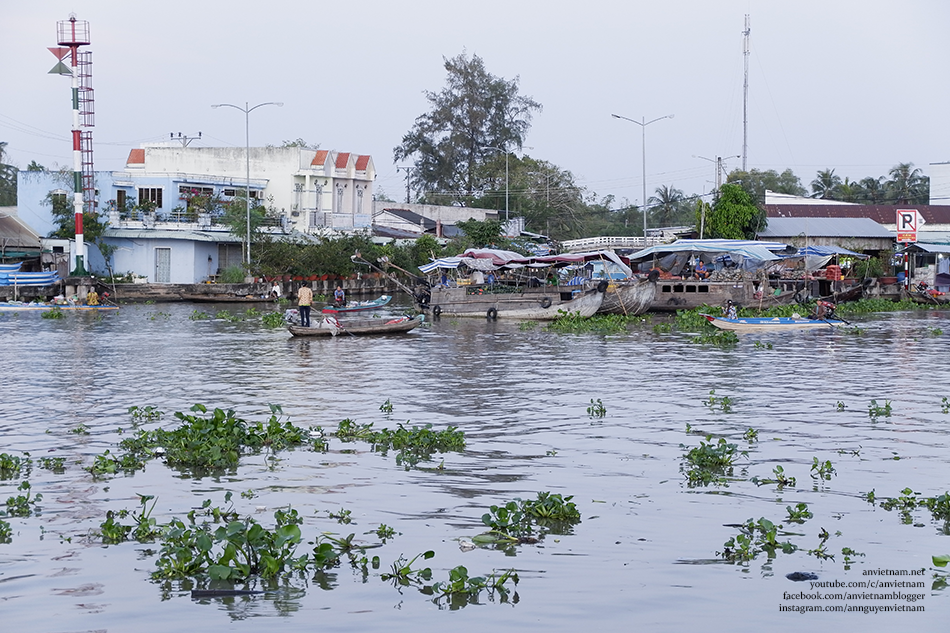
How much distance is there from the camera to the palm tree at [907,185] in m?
83.2

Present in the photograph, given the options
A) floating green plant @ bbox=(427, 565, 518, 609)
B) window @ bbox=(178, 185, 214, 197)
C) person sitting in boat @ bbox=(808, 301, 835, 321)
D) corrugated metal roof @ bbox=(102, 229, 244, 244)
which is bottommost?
floating green plant @ bbox=(427, 565, 518, 609)

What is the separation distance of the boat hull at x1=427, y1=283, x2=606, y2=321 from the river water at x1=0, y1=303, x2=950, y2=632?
14.5 metres

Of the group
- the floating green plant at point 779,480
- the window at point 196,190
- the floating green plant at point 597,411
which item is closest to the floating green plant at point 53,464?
the floating green plant at point 597,411

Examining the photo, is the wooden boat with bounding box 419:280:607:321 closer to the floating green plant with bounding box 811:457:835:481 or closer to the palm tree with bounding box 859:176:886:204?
the floating green plant with bounding box 811:457:835:481

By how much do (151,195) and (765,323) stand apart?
3778cm

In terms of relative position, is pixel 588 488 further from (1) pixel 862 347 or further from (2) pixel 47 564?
(1) pixel 862 347

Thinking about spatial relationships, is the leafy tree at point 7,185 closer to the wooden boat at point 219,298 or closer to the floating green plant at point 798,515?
the wooden boat at point 219,298

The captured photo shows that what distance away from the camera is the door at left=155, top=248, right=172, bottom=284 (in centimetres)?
5500

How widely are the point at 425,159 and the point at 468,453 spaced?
2890 inches

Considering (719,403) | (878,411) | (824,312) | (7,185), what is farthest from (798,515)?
(7,185)

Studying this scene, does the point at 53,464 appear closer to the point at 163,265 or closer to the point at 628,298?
the point at 628,298

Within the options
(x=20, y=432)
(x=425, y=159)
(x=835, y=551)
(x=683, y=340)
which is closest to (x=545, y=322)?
(x=683, y=340)

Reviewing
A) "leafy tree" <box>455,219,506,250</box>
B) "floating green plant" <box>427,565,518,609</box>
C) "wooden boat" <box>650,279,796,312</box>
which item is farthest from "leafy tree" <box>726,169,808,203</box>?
"floating green plant" <box>427,565,518,609</box>

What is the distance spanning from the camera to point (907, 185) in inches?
3297
